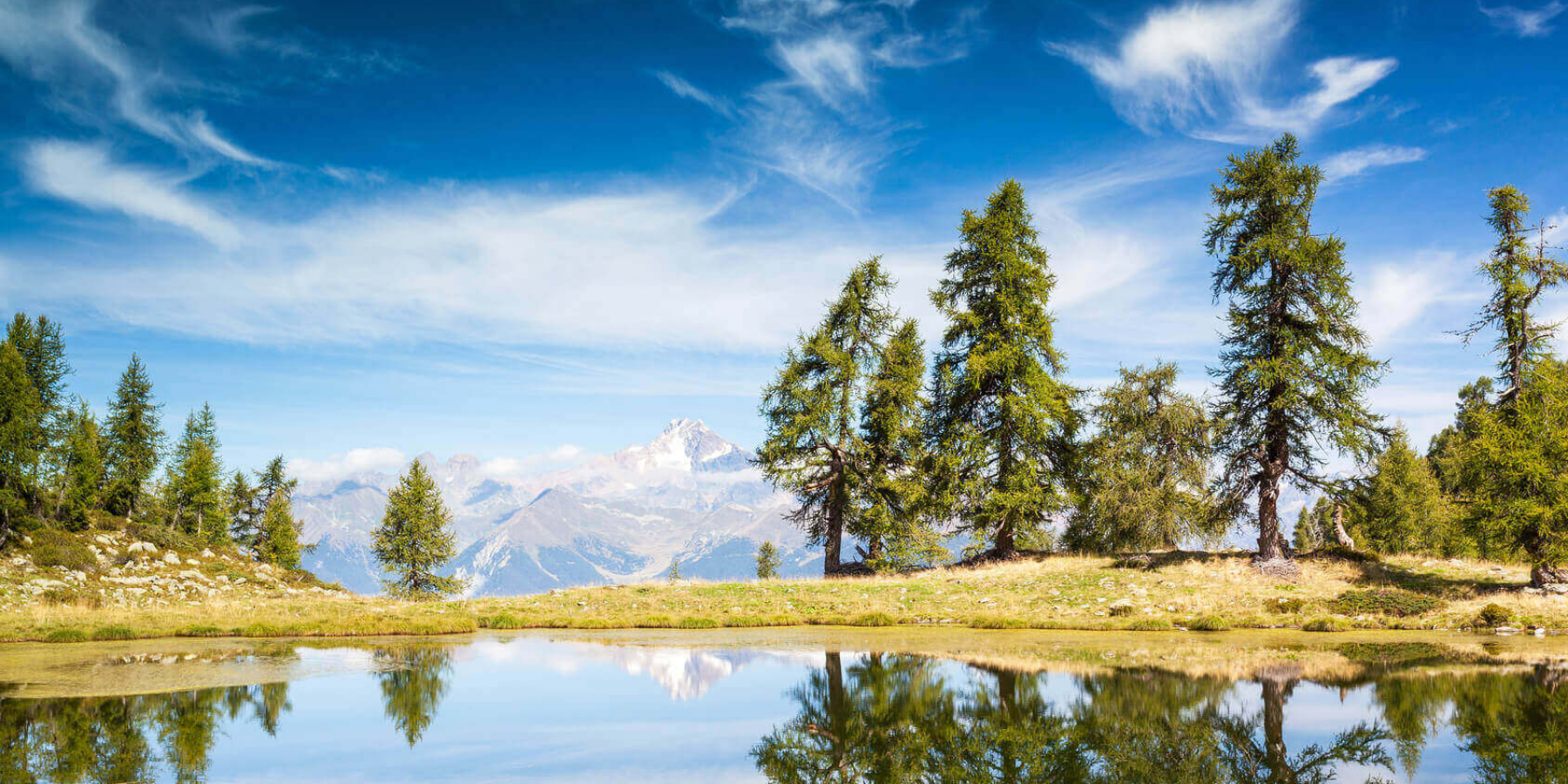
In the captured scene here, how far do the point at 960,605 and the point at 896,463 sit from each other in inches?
494

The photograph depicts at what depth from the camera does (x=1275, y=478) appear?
3011cm

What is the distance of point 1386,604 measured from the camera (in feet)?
80.1

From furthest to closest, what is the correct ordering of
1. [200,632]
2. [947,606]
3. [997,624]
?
[947,606] → [997,624] → [200,632]

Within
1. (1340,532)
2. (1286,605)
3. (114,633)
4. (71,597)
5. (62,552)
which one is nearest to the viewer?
(114,633)

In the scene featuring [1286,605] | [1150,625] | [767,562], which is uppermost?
[1286,605]

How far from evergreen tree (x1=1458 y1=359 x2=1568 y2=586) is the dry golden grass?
1.55m

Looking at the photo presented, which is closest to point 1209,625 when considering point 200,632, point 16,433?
point 200,632

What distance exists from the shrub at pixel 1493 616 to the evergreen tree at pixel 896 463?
61.5ft

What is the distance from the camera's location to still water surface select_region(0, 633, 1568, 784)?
855cm

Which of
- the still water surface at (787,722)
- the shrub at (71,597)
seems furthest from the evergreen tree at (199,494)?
the still water surface at (787,722)

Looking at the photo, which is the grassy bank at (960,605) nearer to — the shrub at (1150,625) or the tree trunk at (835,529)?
the shrub at (1150,625)

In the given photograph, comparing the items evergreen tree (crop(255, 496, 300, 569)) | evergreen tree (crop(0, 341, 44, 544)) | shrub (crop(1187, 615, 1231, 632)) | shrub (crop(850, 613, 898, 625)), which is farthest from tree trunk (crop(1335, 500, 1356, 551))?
evergreen tree (crop(255, 496, 300, 569))

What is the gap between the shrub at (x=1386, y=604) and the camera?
2400cm

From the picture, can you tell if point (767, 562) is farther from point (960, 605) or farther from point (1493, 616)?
point (1493, 616)
